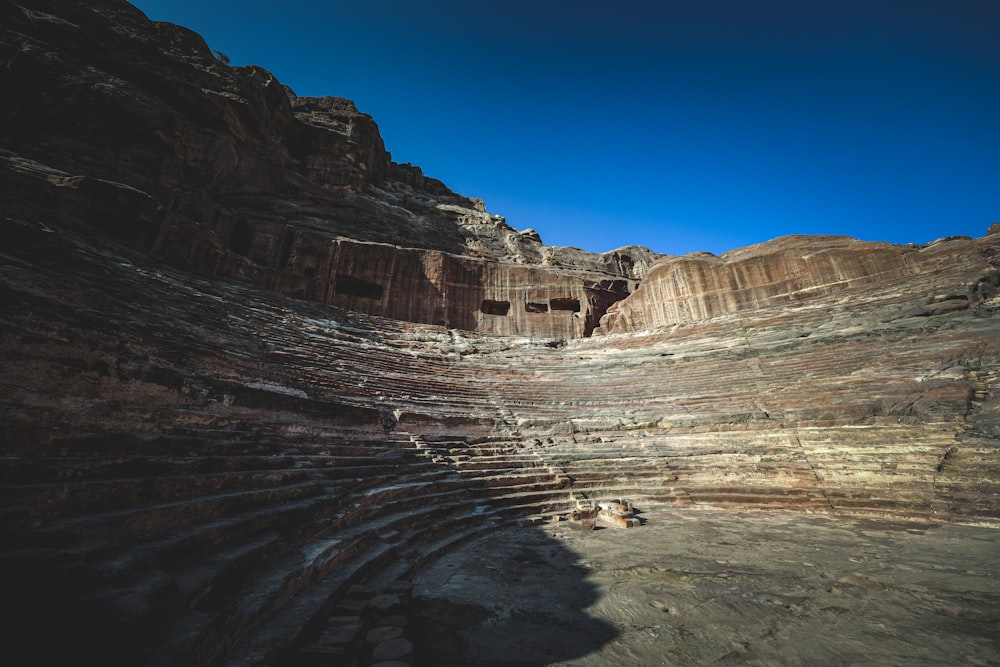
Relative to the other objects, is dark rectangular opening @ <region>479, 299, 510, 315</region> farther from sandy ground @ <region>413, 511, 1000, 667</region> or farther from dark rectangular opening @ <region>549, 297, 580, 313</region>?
sandy ground @ <region>413, 511, 1000, 667</region>

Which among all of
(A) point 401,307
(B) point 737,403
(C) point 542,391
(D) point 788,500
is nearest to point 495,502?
(D) point 788,500

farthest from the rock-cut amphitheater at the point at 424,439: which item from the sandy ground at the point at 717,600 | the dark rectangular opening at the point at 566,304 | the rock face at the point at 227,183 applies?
the dark rectangular opening at the point at 566,304

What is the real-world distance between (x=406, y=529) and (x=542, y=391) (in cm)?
882

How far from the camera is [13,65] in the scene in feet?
53.0

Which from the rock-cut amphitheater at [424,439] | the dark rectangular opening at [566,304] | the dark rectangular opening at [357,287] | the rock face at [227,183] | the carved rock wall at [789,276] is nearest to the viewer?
the rock-cut amphitheater at [424,439]

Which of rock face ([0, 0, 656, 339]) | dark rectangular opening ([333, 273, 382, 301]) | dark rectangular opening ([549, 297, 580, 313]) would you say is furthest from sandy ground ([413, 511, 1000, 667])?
dark rectangular opening ([549, 297, 580, 313])

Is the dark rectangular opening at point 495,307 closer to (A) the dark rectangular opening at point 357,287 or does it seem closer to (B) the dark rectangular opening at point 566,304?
(B) the dark rectangular opening at point 566,304

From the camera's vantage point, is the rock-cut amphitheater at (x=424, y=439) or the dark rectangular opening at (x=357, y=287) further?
the dark rectangular opening at (x=357, y=287)

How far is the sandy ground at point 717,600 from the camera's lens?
250 centimetres

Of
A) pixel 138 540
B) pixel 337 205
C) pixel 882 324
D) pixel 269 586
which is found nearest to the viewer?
pixel 138 540

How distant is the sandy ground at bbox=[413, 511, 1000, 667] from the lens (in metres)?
2.50

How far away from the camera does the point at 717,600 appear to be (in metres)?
3.27

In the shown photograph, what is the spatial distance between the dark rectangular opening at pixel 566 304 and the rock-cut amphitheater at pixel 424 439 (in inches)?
110

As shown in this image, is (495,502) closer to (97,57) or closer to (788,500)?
(788,500)
